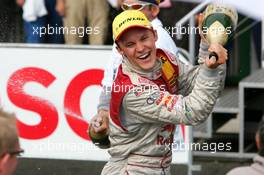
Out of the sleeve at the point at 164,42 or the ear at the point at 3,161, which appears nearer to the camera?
the ear at the point at 3,161

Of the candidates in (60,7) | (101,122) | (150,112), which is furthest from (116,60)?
(60,7)

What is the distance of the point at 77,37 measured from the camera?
739 centimetres

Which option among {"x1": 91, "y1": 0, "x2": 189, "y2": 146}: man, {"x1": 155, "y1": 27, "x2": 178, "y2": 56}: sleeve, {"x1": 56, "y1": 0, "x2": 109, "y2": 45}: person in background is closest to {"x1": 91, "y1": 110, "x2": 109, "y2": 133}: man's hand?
{"x1": 91, "y1": 0, "x2": 189, "y2": 146}: man

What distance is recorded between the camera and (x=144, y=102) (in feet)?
15.1

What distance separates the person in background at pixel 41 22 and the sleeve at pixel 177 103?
279 centimetres

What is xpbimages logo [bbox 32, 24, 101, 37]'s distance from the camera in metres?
7.35

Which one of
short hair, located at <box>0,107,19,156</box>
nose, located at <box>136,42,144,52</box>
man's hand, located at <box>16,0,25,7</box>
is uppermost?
man's hand, located at <box>16,0,25,7</box>

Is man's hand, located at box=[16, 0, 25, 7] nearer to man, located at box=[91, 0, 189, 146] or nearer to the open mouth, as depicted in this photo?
man, located at box=[91, 0, 189, 146]

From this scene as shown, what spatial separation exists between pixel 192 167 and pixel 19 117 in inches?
52.4

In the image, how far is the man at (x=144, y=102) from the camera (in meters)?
4.58

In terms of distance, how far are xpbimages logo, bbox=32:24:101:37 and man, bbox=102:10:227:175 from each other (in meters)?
2.58

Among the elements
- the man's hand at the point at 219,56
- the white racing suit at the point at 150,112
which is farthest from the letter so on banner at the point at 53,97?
the man's hand at the point at 219,56

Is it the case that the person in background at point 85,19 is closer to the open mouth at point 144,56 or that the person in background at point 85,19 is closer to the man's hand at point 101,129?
the man's hand at point 101,129

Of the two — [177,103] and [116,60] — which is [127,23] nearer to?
[177,103]
